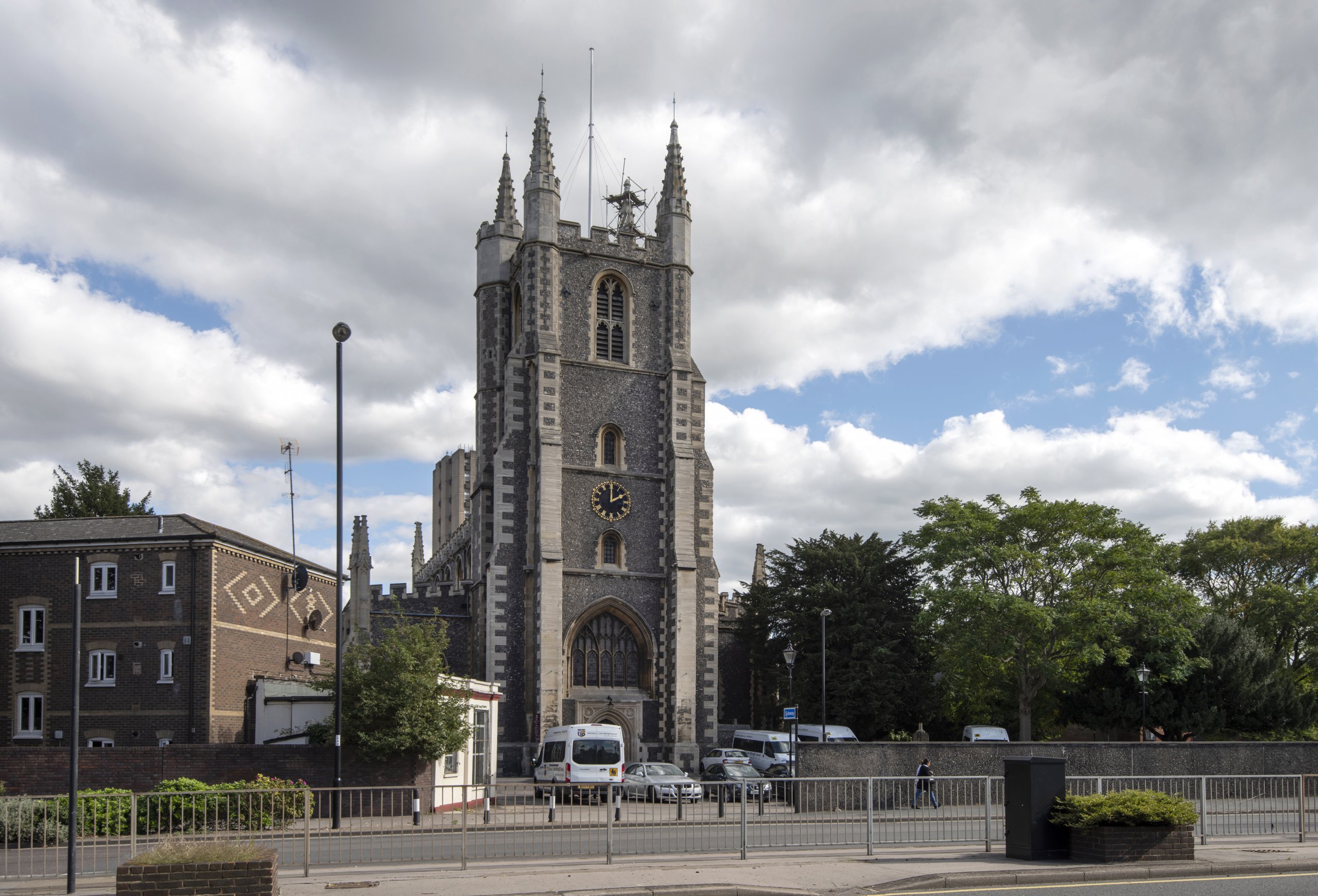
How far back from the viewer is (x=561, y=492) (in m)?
43.9

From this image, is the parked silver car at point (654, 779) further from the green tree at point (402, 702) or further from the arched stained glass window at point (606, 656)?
the arched stained glass window at point (606, 656)

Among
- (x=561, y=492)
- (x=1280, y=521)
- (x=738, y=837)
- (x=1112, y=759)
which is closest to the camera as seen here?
(x=738, y=837)

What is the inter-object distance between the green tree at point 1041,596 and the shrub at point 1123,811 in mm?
25257

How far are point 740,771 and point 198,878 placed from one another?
2510 cm

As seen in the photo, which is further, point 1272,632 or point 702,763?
point 1272,632

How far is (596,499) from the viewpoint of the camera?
44.8m

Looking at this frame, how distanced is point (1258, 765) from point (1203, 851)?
15.1 m

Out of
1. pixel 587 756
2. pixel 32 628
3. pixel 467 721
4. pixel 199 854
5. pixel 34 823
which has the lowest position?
pixel 587 756

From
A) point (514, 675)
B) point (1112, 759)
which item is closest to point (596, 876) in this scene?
point (1112, 759)

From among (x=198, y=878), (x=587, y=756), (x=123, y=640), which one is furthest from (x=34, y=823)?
(x=123, y=640)

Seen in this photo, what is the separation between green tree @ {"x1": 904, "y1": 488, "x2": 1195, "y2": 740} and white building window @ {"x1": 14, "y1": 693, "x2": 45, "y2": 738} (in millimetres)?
30380

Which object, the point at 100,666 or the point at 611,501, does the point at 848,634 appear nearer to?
the point at 611,501

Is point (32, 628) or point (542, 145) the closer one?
point (32, 628)

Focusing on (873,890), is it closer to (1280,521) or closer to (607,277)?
(607,277)
